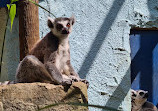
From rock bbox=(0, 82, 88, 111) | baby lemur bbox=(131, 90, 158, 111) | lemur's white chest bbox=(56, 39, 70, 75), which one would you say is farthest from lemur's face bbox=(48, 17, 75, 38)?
baby lemur bbox=(131, 90, 158, 111)

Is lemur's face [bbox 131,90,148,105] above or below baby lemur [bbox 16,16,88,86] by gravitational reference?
below

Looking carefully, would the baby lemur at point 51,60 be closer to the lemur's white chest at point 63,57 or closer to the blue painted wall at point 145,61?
the lemur's white chest at point 63,57

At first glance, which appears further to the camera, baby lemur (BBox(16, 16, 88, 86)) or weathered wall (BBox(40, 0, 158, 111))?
weathered wall (BBox(40, 0, 158, 111))

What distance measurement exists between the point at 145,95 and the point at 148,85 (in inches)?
11.0

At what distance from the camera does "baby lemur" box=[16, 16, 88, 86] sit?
3.66m

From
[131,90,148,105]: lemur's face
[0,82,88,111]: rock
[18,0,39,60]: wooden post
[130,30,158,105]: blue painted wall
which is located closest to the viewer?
[0,82,88,111]: rock

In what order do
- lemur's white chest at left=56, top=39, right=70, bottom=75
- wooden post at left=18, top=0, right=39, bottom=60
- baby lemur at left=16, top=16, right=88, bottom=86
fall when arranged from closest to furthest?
baby lemur at left=16, top=16, right=88, bottom=86, lemur's white chest at left=56, top=39, right=70, bottom=75, wooden post at left=18, top=0, right=39, bottom=60

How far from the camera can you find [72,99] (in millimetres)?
2889

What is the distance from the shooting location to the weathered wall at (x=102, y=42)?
4715mm

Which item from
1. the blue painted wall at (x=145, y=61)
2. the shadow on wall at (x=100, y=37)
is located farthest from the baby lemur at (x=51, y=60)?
the blue painted wall at (x=145, y=61)

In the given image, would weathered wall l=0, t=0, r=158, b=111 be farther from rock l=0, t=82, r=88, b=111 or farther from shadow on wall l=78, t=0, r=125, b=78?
rock l=0, t=82, r=88, b=111

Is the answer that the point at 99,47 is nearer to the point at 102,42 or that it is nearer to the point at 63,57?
the point at 102,42

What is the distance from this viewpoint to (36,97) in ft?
9.31

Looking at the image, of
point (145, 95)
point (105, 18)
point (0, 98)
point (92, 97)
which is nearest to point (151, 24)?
point (105, 18)
